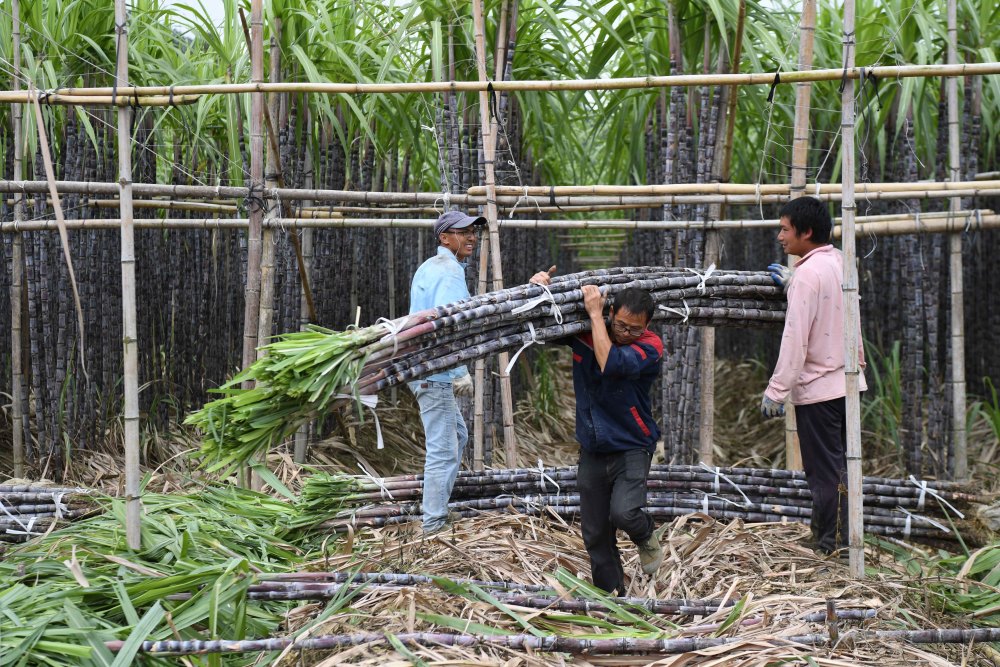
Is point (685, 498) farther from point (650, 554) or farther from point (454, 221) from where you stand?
point (454, 221)

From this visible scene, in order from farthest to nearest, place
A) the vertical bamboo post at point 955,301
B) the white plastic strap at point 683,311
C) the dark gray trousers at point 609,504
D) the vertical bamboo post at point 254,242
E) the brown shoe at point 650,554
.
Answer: the vertical bamboo post at point 955,301 < the vertical bamboo post at point 254,242 < the white plastic strap at point 683,311 < the brown shoe at point 650,554 < the dark gray trousers at point 609,504

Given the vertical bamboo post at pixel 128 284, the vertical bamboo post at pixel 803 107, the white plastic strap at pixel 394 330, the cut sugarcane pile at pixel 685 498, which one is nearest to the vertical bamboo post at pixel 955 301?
the cut sugarcane pile at pixel 685 498

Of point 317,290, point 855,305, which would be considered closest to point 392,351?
point 855,305

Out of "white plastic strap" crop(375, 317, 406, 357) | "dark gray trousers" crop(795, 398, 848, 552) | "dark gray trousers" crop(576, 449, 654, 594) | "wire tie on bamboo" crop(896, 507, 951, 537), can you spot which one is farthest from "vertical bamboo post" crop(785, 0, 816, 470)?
"white plastic strap" crop(375, 317, 406, 357)

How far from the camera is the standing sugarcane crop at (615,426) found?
8.78 feet

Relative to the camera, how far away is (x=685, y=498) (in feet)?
11.5

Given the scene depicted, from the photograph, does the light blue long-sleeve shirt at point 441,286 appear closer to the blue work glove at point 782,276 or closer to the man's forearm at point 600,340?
the man's forearm at point 600,340

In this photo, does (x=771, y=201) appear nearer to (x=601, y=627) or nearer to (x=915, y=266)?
(x=915, y=266)

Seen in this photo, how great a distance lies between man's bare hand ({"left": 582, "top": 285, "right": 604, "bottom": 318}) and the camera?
9.07ft

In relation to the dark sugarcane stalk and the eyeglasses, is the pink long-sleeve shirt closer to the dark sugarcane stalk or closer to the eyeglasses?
the eyeglasses

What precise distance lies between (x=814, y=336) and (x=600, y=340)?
779mm

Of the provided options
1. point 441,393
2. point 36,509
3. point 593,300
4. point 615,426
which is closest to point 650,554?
point 615,426

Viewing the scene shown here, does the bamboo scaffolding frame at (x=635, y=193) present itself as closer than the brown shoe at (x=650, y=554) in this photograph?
No

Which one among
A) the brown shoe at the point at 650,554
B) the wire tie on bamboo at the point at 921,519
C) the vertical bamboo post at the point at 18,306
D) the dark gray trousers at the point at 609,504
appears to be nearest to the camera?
the dark gray trousers at the point at 609,504
